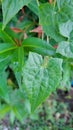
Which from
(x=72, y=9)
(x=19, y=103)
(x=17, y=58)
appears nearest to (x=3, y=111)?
(x=19, y=103)

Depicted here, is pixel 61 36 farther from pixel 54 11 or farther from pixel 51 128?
pixel 51 128

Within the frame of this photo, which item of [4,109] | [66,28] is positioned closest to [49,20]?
[66,28]

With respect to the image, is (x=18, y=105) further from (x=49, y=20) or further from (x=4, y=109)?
(x=49, y=20)

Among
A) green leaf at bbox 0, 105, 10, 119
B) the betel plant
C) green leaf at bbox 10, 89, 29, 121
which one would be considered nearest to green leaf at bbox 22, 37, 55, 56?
the betel plant

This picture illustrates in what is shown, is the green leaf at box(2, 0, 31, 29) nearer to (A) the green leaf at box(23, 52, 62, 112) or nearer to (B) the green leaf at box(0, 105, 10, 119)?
(A) the green leaf at box(23, 52, 62, 112)

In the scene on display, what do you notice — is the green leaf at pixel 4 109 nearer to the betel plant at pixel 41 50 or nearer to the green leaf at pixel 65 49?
the betel plant at pixel 41 50
